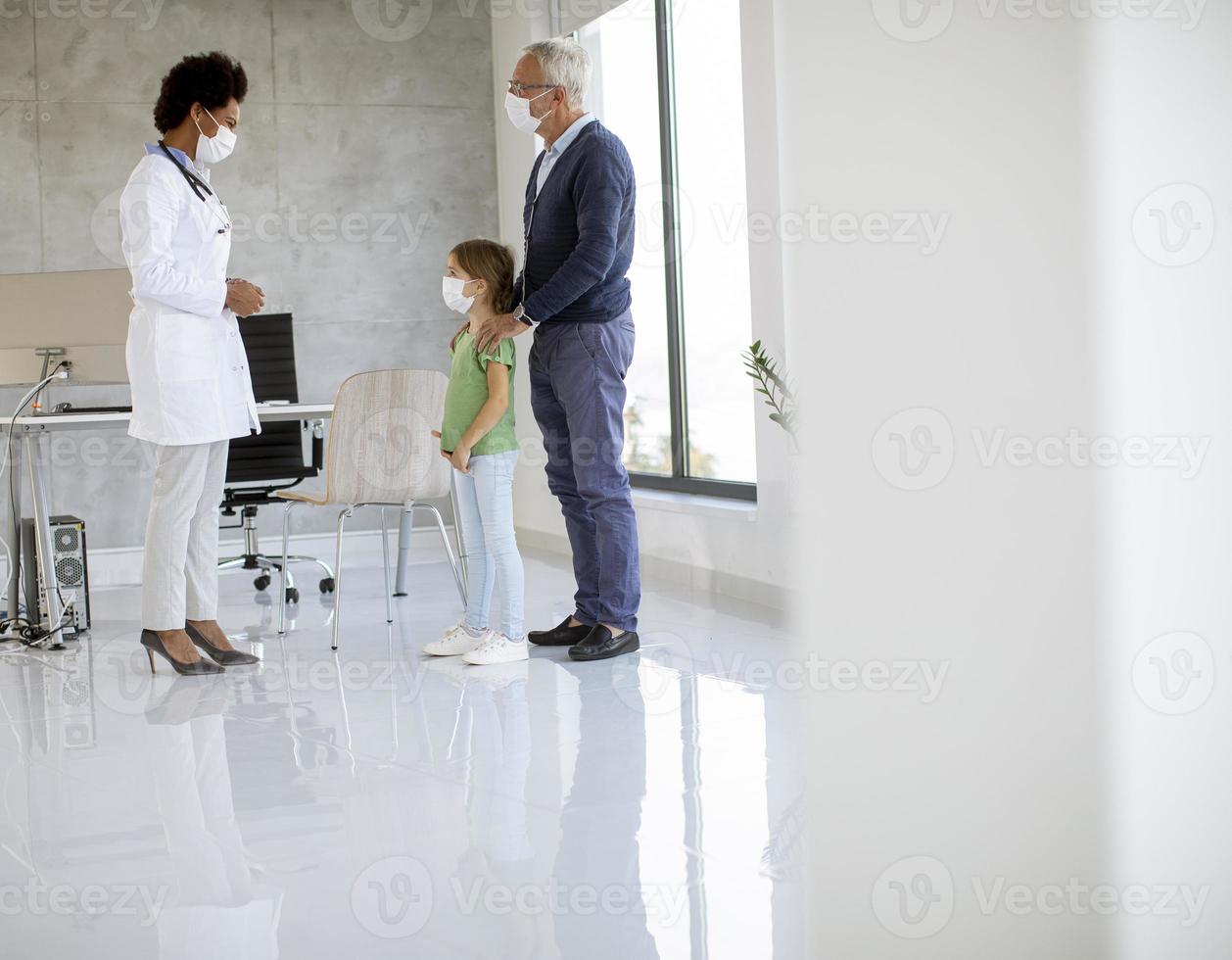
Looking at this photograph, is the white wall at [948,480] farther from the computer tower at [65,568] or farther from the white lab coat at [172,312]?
the computer tower at [65,568]

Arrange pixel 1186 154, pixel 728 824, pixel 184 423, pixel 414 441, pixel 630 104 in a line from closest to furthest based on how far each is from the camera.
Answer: pixel 1186 154
pixel 728 824
pixel 184 423
pixel 414 441
pixel 630 104

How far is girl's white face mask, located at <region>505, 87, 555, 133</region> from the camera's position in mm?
3014

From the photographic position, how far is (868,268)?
420 millimetres

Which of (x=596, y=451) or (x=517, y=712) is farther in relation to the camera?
(x=596, y=451)

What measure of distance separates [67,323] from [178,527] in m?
1.18

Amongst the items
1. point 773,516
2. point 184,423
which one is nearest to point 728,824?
point 184,423

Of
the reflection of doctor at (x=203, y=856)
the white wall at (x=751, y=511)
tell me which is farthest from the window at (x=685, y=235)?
the reflection of doctor at (x=203, y=856)

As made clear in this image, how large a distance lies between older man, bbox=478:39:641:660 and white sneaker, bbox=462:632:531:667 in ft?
0.49

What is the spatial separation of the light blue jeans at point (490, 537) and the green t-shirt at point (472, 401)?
0.03 metres

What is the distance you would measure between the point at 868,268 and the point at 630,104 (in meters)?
5.12

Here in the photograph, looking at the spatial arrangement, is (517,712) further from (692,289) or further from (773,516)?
(692,289)

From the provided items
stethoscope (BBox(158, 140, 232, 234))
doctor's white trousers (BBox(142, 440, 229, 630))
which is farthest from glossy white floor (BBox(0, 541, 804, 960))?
stethoscope (BBox(158, 140, 232, 234))

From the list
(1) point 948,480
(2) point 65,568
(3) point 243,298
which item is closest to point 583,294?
(3) point 243,298

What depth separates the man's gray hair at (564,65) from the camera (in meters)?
3.00
